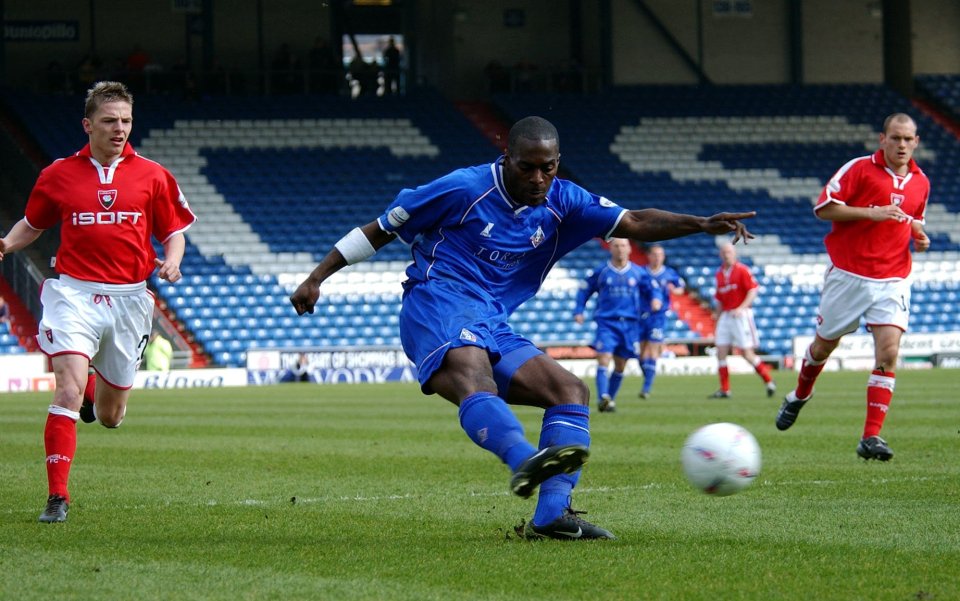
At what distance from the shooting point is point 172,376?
27.5 metres

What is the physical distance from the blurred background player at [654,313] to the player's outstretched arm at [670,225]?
42.1 ft

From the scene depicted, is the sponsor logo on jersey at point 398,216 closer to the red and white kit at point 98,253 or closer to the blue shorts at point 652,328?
the red and white kit at point 98,253

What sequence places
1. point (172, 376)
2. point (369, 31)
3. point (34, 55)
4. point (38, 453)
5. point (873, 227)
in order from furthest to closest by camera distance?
point (369, 31), point (34, 55), point (172, 376), point (38, 453), point (873, 227)

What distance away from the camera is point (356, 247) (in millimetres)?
6422

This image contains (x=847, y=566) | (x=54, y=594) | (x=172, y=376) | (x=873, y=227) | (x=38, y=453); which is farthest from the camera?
(x=172, y=376)

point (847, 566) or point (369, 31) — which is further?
point (369, 31)

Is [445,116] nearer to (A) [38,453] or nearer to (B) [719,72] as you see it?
(B) [719,72]

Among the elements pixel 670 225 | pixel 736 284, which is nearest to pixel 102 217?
pixel 670 225

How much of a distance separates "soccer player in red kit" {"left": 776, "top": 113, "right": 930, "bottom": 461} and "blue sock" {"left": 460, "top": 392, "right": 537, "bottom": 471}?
4932 mm

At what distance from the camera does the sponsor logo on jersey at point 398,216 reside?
6355 millimetres

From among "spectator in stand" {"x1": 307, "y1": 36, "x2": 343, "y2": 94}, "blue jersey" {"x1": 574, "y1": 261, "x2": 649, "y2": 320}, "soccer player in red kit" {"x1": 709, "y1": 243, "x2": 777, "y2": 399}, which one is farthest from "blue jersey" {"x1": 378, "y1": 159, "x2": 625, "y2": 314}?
"spectator in stand" {"x1": 307, "y1": 36, "x2": 343, "y2": 94}

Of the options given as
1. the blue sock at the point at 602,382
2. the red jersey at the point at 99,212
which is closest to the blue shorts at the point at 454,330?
the red jersey at the point at 99,212

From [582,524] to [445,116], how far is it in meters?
32.0

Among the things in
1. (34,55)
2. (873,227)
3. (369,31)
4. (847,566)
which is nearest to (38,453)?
(873,227)
